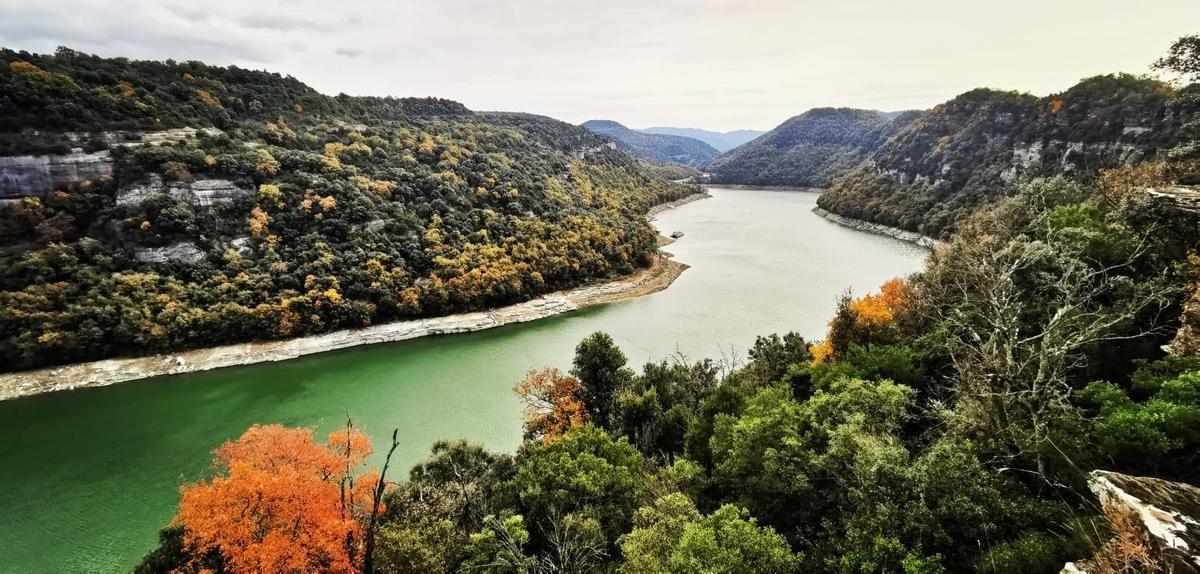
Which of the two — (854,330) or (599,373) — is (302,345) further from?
(854,330)

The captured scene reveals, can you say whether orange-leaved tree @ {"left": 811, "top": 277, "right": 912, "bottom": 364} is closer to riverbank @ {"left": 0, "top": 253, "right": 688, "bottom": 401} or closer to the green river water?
the green river water

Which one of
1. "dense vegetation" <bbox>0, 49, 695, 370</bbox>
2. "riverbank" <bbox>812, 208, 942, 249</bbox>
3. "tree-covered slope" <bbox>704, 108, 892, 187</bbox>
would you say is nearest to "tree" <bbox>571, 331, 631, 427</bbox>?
"dense vegetation" <bbox>0, 49, 695, 370</bbox>

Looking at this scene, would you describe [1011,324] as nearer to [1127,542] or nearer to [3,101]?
[1127,542]

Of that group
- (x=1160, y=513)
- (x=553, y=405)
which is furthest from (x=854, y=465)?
(x=553, y=405)

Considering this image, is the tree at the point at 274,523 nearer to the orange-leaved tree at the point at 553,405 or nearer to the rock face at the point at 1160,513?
the orange-leaved tree at the point at 553,405

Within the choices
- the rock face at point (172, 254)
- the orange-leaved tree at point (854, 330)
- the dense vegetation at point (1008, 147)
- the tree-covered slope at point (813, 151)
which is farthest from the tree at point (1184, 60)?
the tree-covered slope at point (813, 151)

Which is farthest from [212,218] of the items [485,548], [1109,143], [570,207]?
[1109,143]
